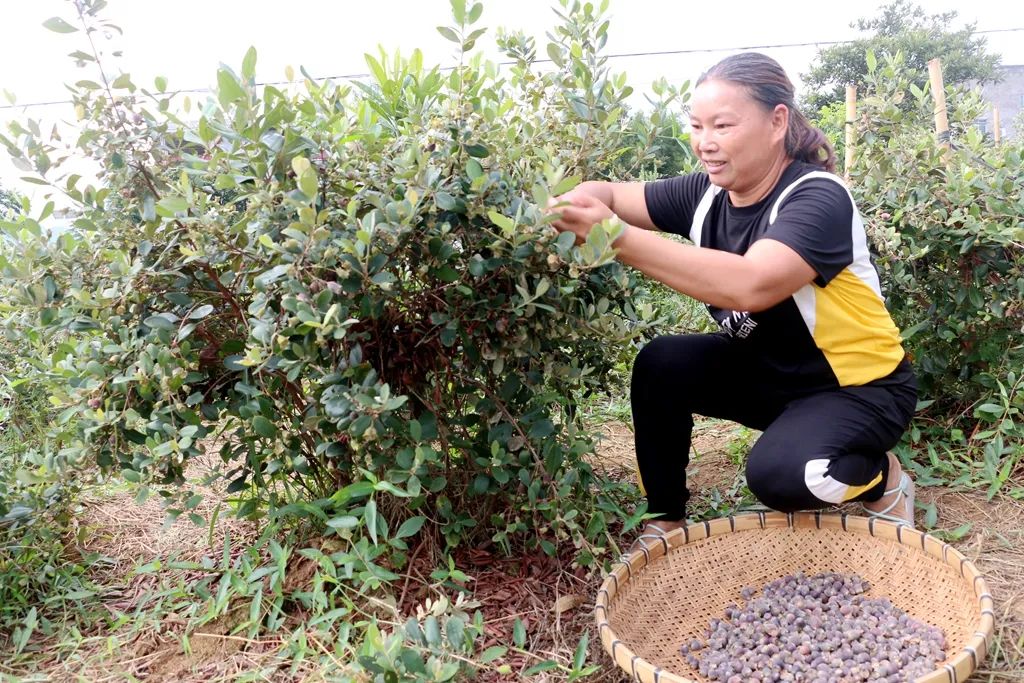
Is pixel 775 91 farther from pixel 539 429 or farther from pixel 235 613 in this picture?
pixel 235 613

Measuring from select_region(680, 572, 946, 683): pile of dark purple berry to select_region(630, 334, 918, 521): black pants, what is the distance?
21 cm

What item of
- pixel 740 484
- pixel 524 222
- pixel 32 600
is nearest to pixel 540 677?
pixel 524 222

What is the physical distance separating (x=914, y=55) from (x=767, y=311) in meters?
22.5

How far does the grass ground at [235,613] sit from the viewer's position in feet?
5.70

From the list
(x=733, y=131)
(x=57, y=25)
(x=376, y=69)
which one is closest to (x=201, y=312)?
(x=57, y=25)

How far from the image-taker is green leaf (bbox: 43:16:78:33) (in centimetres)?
149

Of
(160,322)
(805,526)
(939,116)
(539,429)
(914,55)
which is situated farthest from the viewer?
(914,55)

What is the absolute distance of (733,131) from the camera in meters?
1.85

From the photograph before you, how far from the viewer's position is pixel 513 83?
6.64ft

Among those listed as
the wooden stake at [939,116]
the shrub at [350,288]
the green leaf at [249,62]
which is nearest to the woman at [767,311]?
the shrub at [350,288]

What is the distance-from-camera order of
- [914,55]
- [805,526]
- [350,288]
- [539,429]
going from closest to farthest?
[350,288] < [539,429] < [805,526] < [914,55]

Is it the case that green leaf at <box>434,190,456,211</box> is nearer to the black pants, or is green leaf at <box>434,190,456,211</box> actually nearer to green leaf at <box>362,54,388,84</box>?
green leaf at <box>362,54,388,84</box>

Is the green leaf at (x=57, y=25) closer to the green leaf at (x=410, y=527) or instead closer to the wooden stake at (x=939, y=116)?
the green leaf at (x=410, y=527)

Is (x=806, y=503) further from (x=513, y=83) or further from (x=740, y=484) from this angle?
(x=513, y=83)
